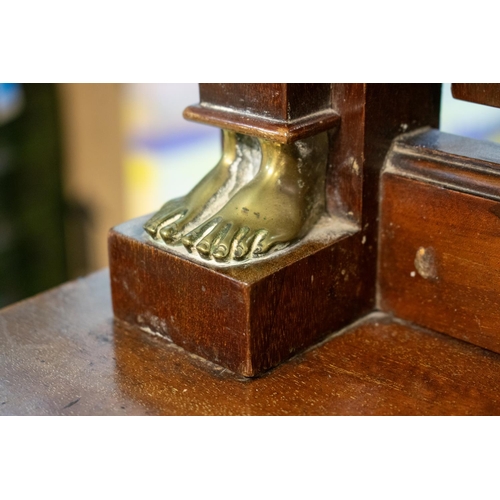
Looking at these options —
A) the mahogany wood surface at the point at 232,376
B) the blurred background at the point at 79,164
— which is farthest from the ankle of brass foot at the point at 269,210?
the blurred background at the point at 79,164

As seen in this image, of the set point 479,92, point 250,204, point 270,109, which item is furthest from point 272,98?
point 479,92

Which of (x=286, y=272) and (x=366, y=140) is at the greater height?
(x=366, y=140)

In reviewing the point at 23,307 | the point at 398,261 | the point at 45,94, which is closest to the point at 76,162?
the point at 45,94

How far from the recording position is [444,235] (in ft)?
3.25

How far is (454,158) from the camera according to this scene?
0.98 meters

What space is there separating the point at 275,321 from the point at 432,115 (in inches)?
13.3

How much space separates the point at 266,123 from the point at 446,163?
0.20 meters

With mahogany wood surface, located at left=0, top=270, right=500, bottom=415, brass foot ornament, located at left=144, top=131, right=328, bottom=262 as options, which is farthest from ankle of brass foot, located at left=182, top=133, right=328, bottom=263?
mahogany wood surface, located at left=0, top=270, right=500, bottom=415

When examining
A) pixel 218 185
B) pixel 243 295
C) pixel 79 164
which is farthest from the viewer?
pixel 79 164

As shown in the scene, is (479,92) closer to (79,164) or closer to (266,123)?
(266,123)

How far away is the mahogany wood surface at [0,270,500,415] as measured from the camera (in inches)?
35.5

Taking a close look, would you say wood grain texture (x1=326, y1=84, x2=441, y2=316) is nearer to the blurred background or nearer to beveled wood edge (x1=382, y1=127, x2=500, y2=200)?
beveled wood edge (x1=382, y1=127, x2=500, y2=200)

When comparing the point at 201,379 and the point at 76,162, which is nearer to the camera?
the point at 201,379
